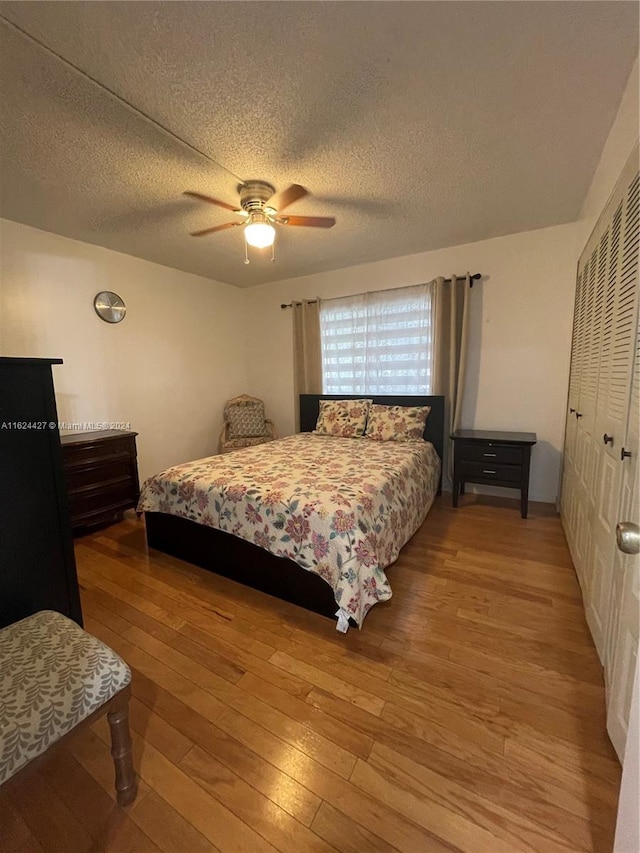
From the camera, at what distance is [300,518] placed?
1781 millimetres

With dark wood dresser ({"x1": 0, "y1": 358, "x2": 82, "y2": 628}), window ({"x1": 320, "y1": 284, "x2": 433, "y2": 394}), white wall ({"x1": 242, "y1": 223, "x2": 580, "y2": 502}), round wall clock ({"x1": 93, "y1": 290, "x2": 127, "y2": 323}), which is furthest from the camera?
window ({"x1": 320, "y1": 284, "x2": 433, "y2": 394})

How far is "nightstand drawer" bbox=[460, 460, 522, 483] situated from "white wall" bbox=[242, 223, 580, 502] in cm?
49

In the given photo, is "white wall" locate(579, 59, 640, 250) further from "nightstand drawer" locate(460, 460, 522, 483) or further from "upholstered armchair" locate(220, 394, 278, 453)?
"upholstered armchair" locate(220, 394, 278, 453)

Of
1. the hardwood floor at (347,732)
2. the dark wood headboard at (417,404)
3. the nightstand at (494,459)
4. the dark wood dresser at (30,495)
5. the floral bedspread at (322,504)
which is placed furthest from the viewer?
the dark wood headboard at (417,404)

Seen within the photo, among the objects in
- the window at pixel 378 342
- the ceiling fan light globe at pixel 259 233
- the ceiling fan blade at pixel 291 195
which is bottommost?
the window at pixel 378 342

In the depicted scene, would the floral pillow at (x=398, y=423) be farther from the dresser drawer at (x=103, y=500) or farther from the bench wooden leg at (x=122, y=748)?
the bench wooden leg at (x=122, y=748)

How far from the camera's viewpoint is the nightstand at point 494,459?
2812 mm

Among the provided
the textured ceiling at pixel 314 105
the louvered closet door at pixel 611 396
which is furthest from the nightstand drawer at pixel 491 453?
the textured ceiling at pixel 314 105

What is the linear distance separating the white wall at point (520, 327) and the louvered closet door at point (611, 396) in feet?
4.50

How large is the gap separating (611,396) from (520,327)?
195 cm

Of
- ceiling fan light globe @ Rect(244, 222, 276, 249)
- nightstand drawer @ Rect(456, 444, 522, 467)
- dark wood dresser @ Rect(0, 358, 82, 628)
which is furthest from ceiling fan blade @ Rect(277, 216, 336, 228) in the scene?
nightstand drawer @ Rect(456, 444, 522, 467)

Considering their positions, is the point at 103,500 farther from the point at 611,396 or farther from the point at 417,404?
the point at 611,396

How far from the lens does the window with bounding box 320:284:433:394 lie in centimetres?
350

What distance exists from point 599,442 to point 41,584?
7.73ft
